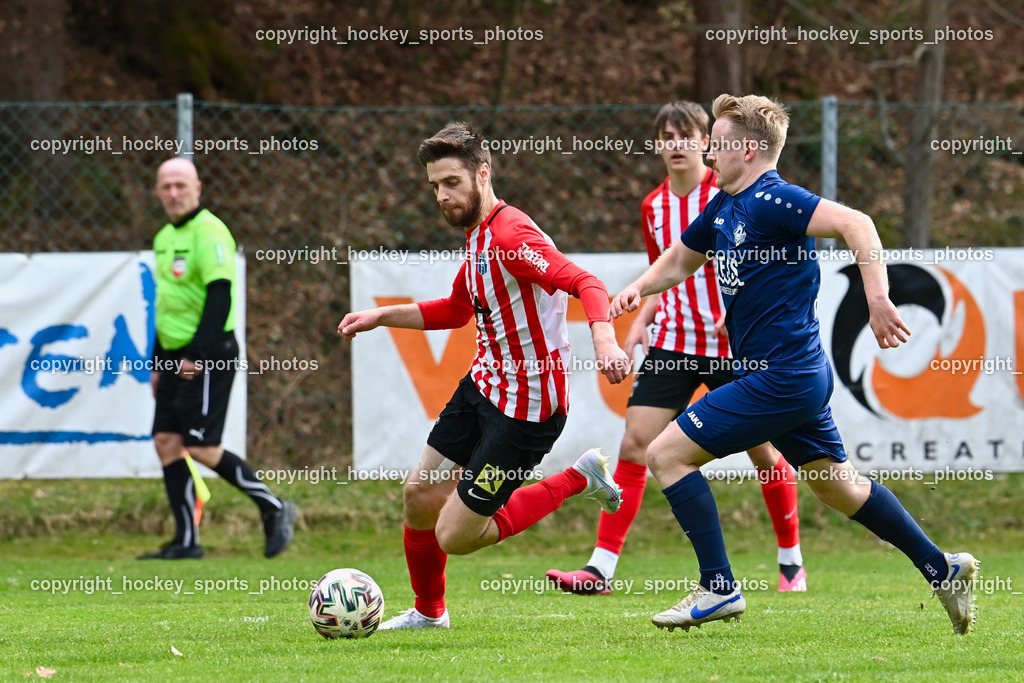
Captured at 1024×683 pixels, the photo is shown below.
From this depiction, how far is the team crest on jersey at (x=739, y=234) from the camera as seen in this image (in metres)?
4.69

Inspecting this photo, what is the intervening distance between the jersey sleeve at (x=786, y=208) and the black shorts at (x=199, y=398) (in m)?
4.30

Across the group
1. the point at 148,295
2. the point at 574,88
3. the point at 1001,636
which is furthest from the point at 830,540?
the point at 574,88

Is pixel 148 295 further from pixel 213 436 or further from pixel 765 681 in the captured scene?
pixel 765 681

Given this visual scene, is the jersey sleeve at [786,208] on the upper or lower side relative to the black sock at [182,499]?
upper

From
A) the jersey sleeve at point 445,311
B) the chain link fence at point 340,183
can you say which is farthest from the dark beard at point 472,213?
the chain link fence at point 340,183

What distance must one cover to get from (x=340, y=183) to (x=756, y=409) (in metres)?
8.88

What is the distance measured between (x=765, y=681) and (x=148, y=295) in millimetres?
5680

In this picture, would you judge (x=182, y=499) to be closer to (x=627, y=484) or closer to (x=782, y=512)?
(x=627, y=484)

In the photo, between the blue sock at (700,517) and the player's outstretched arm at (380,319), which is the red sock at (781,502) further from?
the player's outstretched arm at (380,319)

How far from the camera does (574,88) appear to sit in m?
16.7

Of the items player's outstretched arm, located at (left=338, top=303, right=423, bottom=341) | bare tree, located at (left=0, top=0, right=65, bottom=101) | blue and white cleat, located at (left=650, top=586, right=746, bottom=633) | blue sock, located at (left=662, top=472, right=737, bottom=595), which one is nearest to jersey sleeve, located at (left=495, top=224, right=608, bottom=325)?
player's outstretched arm, located at (left=338, top=303, right=423, bottom=341)

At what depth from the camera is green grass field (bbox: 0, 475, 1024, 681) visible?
4.17m

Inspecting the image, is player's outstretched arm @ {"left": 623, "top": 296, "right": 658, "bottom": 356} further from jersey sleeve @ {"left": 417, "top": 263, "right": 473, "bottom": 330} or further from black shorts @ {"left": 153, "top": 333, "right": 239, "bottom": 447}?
black shorts @ {"left": 153, "top": 333, "right": 239, "bottom": 447}

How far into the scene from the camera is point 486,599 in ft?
20.4
